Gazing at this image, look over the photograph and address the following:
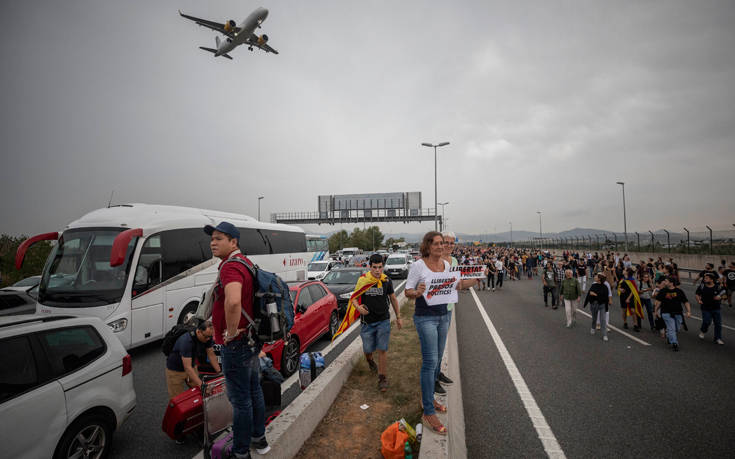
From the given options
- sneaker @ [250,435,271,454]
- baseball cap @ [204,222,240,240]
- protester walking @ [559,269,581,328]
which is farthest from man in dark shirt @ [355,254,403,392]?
protester walking @ [559,269,581,328]

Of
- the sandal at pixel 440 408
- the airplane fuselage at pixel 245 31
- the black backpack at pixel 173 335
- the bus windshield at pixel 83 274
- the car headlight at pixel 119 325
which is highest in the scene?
the airplane fuselage at pixel 245 31

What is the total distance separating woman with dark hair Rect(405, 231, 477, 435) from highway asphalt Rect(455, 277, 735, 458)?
672 millimetres

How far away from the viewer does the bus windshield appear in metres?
6.23

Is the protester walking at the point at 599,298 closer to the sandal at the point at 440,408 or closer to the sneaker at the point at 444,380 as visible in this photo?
the sneaker at the point at 444,380

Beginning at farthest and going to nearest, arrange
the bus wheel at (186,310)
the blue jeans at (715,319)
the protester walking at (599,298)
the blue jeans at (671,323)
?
the bus wheel at (186,310)
the protester walking at (599,298)
the blue jeans at (715,319)
the blue jeans at (671,323)

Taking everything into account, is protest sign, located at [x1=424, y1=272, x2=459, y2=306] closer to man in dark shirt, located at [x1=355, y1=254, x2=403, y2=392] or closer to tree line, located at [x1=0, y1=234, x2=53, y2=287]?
man in dark shirt, located at [x1=355, y1=254, x2=403, y2=392]

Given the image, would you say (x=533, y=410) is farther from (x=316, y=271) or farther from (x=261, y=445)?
(x=316, y=271)

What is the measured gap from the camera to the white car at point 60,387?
255 centimetres

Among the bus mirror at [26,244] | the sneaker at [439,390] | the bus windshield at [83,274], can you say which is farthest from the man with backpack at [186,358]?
the bus mirror at [26,244]

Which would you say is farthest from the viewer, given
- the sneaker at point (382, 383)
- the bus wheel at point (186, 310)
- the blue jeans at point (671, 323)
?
the bus wheel at point (186, 310)

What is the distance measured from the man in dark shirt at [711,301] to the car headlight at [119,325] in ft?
41.4

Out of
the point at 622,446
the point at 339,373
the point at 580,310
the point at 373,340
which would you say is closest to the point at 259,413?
the point at 339,373

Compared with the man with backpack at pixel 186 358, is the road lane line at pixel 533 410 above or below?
below

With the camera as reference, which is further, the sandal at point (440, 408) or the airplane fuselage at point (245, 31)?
the airplane fuselage at point (245, 31)
